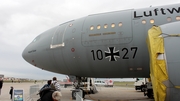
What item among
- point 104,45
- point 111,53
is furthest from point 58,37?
point 111,53

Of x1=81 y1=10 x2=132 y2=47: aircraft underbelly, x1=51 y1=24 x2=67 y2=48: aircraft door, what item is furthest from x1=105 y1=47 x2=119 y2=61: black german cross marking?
x1=51 y1=24 x2=67 y2=48: aircraft door

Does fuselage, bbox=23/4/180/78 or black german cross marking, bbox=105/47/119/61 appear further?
black german cross marking, bbox=105/47/119/61

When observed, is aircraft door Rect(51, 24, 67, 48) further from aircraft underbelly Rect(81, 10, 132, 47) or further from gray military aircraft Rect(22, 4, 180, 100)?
aircraft underbelly Rect(81, 10, 132, 47)

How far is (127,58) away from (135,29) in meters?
1.53

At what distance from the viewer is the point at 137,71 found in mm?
10633

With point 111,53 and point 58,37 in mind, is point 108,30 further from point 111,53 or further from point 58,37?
point 58,37

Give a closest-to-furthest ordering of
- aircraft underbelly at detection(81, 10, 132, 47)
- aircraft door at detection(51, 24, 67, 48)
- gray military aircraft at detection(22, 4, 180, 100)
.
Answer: gray military aircraft at detection(22, 4, 180, 100) < aircraft underbelly at detection(81, 10, 132, 47) < aircraft door at detection(51, 24, 67, 48)

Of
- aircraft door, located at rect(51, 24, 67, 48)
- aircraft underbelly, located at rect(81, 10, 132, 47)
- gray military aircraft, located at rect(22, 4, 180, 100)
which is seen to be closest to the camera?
gray military aircraft, located at rect(22, 4, 180, 100)

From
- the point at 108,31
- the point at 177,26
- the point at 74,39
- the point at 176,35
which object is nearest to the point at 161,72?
the point at 176,35

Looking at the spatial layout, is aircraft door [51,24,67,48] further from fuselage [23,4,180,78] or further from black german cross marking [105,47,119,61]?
black german cross marking [105,47,119,61]

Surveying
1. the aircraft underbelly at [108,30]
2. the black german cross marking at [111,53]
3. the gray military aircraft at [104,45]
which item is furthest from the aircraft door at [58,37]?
the black german cross marking at [111,53]

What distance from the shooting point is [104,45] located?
10.5m

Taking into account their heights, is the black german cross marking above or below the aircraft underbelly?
below

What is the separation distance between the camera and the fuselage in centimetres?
996
